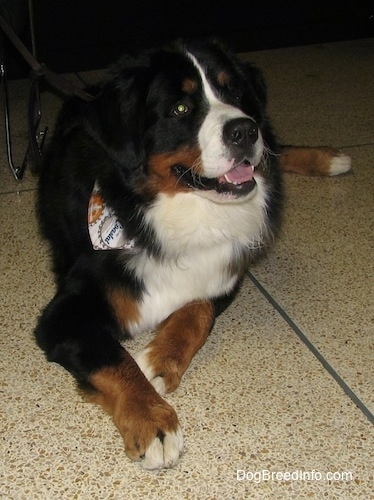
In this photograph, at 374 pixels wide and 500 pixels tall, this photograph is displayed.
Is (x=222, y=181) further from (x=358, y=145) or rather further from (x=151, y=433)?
(x=358, y=145)

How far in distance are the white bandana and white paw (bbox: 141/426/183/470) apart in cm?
63

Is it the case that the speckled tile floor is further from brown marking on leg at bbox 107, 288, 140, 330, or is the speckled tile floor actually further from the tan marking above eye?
the tan marking above eye

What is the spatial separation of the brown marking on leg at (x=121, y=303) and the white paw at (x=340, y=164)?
1600mm

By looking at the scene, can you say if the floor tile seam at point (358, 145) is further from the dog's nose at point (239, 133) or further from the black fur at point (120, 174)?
the dog's nose at point (239, 133)

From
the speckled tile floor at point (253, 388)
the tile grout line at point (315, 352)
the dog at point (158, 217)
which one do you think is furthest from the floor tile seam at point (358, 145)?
the dog at point (158, 217)

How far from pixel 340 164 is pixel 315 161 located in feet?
0.40

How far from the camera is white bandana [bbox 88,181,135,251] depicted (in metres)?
2.12

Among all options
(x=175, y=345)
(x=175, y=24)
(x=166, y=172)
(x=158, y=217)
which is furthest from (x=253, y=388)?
(x=175, y=24)

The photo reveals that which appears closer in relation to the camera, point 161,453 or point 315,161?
point 161,453

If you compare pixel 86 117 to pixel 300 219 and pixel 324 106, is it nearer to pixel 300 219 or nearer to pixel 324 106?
pixel 300 219

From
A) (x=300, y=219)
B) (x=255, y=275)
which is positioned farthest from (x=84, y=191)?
(x=300, y=219)

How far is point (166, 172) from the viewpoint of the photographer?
2088 mm

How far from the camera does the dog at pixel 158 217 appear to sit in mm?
1982

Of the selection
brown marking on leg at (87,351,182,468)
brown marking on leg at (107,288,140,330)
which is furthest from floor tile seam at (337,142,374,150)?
brown marking on leg at (87,351,182,468)
